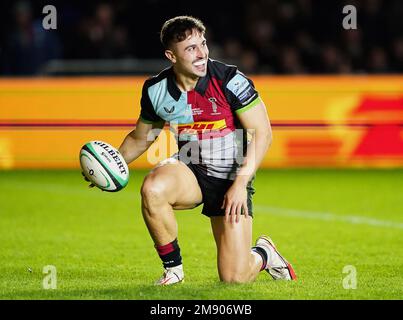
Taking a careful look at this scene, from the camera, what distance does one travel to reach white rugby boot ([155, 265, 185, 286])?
733 cm

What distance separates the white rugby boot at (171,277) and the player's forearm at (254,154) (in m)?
0.75

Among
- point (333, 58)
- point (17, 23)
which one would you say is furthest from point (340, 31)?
point (17, 23)

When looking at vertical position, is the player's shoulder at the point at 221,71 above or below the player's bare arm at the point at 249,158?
above

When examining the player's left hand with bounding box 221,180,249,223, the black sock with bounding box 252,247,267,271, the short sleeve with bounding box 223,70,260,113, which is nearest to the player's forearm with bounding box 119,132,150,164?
the short sleeve with bounding box 223,70,260,113

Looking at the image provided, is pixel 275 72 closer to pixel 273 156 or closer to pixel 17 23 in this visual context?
pixel 273 156

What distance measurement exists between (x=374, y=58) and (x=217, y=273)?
957cm

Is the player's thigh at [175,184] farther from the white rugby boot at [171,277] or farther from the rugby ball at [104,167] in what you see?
the white rugby boot at [171,277]

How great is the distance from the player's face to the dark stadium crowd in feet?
30.7

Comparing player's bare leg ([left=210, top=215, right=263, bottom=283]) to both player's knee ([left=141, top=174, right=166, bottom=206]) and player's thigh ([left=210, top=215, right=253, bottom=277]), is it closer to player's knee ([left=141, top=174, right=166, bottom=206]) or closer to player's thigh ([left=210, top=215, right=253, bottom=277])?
player's thigh ([left=210, top=215, right=253, bottom=277])

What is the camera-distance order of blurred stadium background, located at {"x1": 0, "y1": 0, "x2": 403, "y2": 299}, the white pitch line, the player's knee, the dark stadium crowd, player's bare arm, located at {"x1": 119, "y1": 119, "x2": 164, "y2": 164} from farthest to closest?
the dark stadium crowd → blurred stadium background, located at {"x1": 0, "y1": 0, "x2": 403, "y2": 299} → the white pitch line → player's bare arm, located at {"x1": 119, "y1": 119, "x2": 164, "y2": 164} → the player's knee

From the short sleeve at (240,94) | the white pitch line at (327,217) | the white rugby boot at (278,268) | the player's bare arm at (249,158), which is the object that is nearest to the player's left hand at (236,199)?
the player's bare arm at (249,158)

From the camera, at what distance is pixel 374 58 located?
16922 mm

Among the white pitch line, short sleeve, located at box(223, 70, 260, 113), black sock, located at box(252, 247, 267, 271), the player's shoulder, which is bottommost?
the white pitch line

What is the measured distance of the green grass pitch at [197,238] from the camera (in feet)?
23.6
